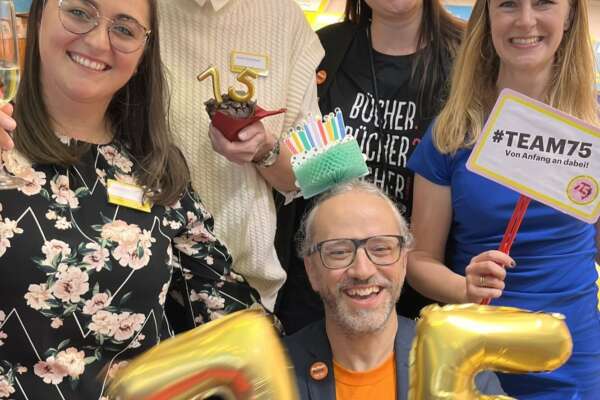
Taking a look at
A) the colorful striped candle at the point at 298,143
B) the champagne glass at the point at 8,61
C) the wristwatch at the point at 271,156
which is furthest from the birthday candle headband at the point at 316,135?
the champagne glass at the point at 8,61

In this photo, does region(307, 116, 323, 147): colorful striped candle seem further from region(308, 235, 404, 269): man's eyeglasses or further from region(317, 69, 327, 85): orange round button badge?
region(317, 69, 327, 85): orange round button badge

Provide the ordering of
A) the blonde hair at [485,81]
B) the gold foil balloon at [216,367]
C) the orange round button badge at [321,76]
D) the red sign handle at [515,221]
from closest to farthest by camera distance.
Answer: the gold foil balloon at [216,367] → the red sign handle at [515,221] → the blonde hair at [485,81] → the orange round button badge at [321,76]

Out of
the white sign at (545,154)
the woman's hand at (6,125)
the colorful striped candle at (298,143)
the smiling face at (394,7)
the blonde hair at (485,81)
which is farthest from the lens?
the smiling face at (394,7)

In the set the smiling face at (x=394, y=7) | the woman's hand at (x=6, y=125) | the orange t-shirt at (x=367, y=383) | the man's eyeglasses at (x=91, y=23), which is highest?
the man's eyeglasses at (x=91, y=23)

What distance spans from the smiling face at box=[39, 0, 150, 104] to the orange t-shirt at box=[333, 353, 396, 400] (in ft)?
2.72

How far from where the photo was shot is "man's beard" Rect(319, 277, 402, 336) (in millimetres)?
1481

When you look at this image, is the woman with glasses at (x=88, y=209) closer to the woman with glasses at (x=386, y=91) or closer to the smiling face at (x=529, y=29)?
the woman with glasses at (x=386, y=91)

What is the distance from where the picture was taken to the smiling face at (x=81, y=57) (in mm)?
1473

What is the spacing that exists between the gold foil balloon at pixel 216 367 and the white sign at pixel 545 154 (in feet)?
2.42

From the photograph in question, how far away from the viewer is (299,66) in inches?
75.8

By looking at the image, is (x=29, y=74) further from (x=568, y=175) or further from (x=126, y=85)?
(x=568, y=175)

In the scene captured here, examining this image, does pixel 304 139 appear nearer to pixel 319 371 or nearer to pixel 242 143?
pixel 242 143

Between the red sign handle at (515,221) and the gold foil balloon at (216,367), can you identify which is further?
Result: the red sign handle at (515,221)

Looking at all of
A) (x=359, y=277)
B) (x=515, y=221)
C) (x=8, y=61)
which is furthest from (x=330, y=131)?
(x=8, y=61)
